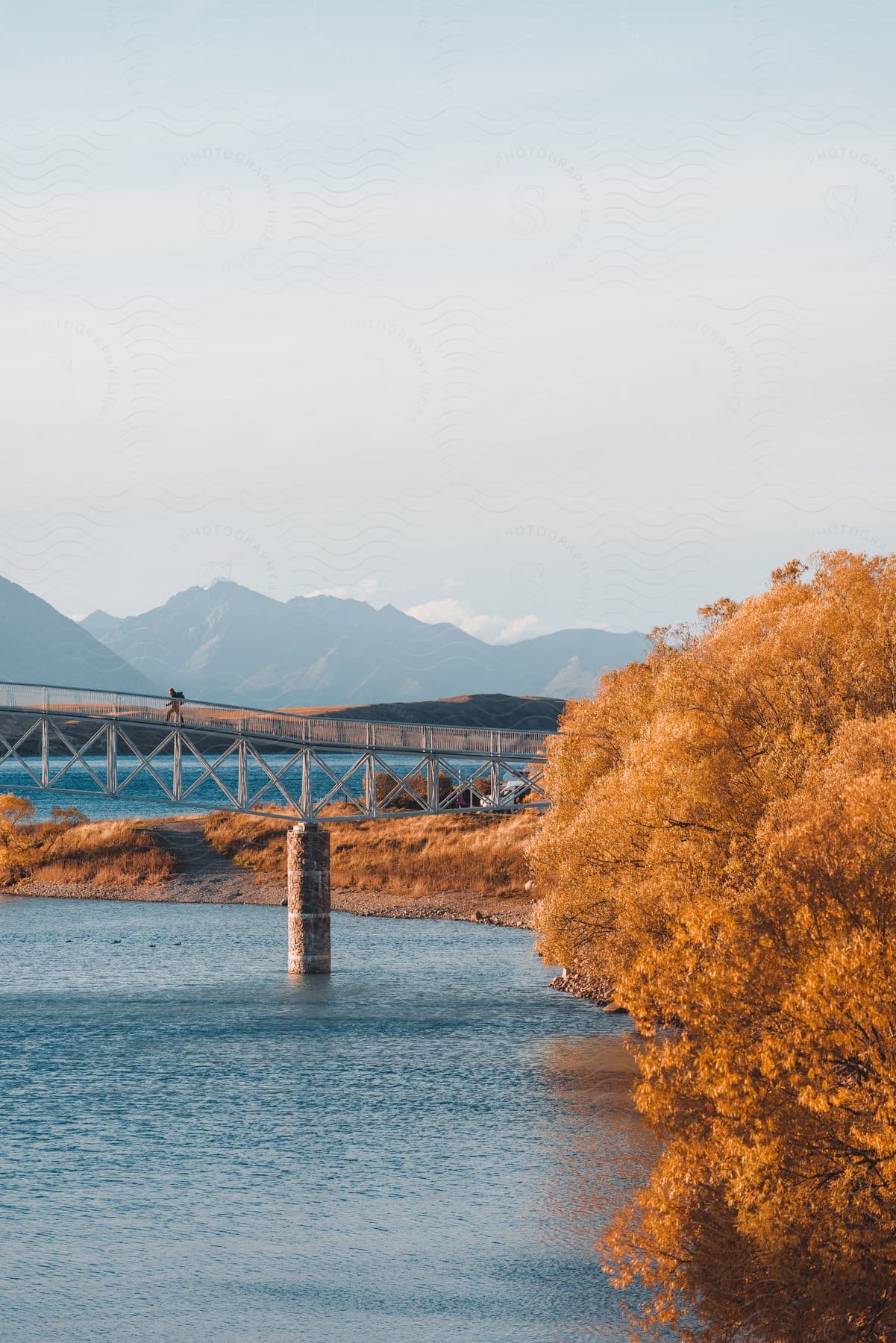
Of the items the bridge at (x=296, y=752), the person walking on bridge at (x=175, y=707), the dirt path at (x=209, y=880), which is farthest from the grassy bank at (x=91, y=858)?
the person walking on bridge at (x=175, y=707)

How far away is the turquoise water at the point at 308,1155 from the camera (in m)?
31.3

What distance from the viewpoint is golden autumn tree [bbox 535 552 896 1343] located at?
2319 cm

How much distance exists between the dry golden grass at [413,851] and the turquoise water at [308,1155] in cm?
3154

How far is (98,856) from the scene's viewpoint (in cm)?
11862

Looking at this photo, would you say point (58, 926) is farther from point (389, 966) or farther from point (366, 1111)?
point (366, 1111)

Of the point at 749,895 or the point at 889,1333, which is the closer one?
the point at 889,1333

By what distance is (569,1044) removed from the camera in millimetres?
56344

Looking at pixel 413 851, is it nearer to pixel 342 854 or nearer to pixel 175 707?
pixel 342 854

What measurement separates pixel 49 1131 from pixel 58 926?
50.0 meters

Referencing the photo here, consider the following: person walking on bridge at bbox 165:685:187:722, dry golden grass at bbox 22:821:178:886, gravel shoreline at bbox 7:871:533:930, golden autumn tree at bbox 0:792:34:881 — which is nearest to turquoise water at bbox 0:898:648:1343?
person walking on bridge at bbox 165:685:187:722

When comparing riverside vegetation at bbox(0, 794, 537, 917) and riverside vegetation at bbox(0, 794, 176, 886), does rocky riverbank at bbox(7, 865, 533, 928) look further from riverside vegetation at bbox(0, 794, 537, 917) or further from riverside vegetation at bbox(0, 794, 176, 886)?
riverside vegetation at bbox(0, 794, 176, 886)

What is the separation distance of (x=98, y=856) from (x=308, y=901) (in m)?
46.4

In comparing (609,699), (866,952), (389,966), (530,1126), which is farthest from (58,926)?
(866,952)

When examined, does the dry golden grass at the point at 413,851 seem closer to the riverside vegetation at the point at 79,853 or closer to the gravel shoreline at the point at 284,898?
the gravel shoreline at the point at 284,898
